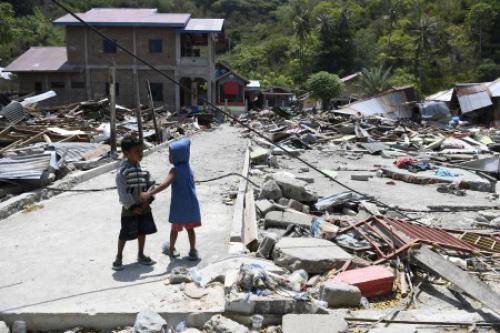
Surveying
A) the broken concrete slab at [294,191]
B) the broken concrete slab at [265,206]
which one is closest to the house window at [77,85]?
→ the broken concrete slab at [294,191]

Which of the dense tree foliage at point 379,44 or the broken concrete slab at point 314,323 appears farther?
the dense tree foliage at point 379,44

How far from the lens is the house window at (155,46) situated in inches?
1336

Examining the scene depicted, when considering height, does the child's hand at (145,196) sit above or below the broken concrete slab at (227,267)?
above

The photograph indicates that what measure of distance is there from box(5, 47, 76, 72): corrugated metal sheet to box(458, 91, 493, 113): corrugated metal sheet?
2818cm

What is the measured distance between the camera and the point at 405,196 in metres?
11.0

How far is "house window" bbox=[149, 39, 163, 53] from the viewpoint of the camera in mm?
33938

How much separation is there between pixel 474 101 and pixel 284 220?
3123 centimetres

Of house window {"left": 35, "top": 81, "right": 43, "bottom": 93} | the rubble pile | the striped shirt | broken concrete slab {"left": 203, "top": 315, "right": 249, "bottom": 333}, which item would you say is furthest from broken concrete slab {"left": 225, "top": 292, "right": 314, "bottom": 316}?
house window {"left": 35, "top": 81, "right": 43, "bottom": 93}

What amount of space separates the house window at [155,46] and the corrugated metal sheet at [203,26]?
200 cm

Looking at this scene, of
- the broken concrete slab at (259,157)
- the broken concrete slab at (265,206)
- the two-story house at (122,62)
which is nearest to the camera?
the broken concrete slab at (265,206)

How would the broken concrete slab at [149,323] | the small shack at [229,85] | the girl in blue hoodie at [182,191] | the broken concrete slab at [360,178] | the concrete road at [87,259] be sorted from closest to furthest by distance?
the broken concrete slab at [149,323]
the concrete road at [87,259]
the girl in blue hoodie at [182,191]
the broken concrete slab at [360,178]
the small shack at [229,85]

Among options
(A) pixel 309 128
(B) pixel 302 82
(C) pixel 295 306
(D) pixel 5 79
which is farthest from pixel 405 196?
(B) pixel 302 82

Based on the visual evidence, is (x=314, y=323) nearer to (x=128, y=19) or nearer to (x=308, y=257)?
(x=308, y=257)

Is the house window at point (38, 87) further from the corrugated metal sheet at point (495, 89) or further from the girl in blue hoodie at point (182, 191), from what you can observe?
the girl in blue hoodie at point (182, 191)
